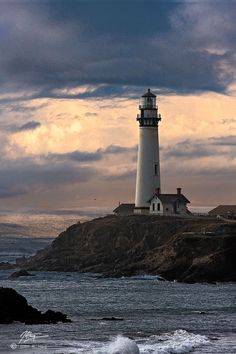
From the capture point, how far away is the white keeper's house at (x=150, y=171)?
379 ft

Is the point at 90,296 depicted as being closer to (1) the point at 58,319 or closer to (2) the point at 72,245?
(1) the point at 58,319

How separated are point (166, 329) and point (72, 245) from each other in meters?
73.6

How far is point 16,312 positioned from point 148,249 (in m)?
58.2

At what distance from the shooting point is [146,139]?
380 ft

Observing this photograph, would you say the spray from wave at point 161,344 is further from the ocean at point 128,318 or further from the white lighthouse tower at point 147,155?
the white lighthouse tower at point 147,155

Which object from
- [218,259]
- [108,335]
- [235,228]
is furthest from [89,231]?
[108,335]

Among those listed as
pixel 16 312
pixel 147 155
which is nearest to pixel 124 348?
pixel 16 312

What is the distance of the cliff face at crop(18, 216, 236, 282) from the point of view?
3570 inches

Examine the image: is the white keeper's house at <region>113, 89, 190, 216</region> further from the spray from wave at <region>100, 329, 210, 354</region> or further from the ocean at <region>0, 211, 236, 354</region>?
the spray from wave at <region>100, 329, 210, 354</region>

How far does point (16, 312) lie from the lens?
50812 millimetres

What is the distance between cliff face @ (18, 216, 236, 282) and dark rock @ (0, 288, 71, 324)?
1564 inches

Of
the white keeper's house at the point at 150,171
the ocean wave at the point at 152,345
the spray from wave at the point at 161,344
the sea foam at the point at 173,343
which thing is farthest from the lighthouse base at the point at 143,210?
the ocean wave at the point at 152,345

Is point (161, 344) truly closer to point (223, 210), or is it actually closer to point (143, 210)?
point (143, 210)

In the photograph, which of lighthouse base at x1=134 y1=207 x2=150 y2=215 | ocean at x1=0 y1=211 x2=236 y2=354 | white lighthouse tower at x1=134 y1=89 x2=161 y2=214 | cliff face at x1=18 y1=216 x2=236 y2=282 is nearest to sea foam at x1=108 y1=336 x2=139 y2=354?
ocean at x1=0 y1=211 x2=236 y2=354
